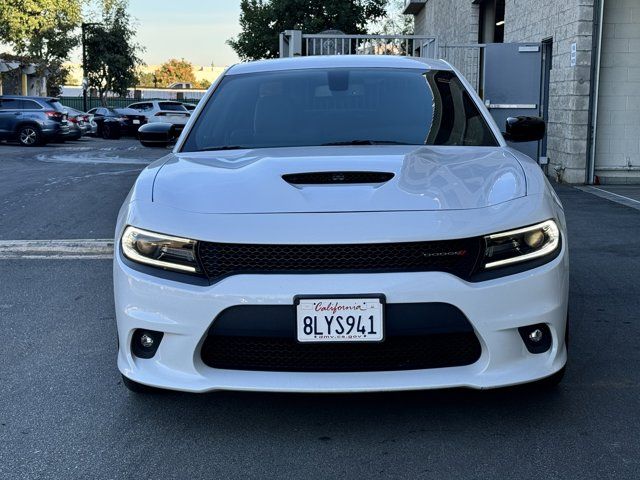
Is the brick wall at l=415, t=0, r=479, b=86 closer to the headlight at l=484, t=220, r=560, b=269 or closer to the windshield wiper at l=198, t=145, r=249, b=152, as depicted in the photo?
the windshield wiper at l=198, t=145, r=249, b=152

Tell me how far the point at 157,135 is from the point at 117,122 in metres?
28.9

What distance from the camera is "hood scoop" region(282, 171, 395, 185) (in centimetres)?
353

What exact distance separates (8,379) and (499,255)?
241 cm

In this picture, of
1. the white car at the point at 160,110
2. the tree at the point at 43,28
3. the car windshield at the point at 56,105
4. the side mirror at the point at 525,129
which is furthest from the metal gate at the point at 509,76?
the tree at the point at 43,28

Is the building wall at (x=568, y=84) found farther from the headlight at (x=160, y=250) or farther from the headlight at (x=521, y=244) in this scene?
the headlight at (x=160, y=250)

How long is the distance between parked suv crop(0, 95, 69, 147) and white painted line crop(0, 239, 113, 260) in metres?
19.7

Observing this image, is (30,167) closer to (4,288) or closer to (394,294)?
(4,288)

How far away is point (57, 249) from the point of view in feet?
25.4

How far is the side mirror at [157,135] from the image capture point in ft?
17.5

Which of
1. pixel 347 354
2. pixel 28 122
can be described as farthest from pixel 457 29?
pixel 347 354

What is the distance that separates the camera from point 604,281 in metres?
6.30

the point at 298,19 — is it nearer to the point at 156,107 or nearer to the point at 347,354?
the point at 156,107

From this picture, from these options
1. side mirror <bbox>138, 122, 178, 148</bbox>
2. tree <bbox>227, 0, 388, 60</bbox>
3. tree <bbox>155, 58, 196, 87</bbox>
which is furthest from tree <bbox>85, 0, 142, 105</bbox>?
tree <bbox>155, 58, 196, 87</bbox>

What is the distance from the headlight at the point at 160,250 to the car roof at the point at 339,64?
198 centimetres
